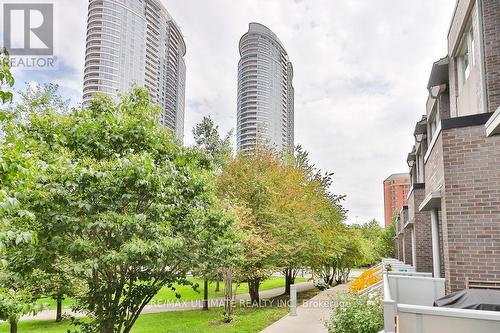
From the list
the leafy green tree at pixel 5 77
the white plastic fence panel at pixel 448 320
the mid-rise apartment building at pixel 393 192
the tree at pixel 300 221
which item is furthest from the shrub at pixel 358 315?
the mid-rise apartment building at pixel 393 192

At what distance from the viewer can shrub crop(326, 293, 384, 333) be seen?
6.45 metres

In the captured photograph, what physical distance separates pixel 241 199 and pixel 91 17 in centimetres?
1810

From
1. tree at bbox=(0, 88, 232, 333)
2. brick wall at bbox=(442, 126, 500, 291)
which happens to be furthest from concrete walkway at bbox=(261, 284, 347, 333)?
tree at bbox=(0, 88, 232, 333)

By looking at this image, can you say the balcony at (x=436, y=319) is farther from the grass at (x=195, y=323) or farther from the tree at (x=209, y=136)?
the tree at (x=209, y=136)

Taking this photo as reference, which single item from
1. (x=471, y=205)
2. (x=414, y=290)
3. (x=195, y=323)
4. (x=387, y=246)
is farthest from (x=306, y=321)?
(x=387, y=246)

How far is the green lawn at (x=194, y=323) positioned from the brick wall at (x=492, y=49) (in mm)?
8411

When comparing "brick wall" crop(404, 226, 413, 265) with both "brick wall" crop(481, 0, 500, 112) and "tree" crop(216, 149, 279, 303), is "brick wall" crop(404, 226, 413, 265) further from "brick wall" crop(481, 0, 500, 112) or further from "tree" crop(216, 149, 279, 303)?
"brick wall" crop(481, 0, 500, 112)

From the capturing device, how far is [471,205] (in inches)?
224

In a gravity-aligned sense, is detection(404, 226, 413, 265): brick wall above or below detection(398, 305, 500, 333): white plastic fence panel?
below

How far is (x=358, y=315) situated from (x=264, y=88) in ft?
120

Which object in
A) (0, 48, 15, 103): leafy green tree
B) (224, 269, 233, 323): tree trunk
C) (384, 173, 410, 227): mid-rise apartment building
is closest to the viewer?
(0, 48, 15, 103): leafy green tree

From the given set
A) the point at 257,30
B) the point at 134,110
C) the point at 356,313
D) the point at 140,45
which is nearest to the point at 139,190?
the point at 134,110

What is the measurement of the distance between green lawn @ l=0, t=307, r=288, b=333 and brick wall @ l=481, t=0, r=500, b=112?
841 cm

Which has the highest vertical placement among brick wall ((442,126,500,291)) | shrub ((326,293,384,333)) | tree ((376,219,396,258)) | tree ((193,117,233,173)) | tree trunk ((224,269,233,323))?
tree ((193,117,233,173))
